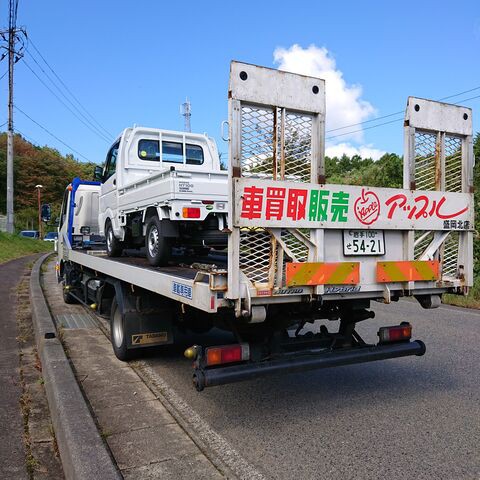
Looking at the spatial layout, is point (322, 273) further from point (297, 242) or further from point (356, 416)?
point (356, 416)

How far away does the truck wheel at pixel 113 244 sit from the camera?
7921mm

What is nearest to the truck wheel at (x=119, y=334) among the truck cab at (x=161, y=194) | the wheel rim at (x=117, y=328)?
the wheel rim at (x=117, y=328)

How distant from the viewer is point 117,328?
619cm

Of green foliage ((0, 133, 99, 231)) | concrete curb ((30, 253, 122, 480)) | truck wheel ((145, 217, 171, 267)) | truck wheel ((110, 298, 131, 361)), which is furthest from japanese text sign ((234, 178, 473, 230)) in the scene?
green foliage ((0, 133, 99, 231))

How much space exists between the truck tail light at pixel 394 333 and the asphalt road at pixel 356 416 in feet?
2.01

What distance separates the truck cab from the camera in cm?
579

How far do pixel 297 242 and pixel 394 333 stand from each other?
5.39ft

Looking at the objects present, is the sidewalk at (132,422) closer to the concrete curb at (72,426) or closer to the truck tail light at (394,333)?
the concrete curb at (72,426)

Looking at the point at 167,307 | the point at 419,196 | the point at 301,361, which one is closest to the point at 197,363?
the point at 301,361

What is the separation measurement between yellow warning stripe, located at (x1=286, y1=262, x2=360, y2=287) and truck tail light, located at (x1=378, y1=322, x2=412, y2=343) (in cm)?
97

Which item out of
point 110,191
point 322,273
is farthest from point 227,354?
point 110,191

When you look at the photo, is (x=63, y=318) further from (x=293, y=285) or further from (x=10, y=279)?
(x=10, y=279)

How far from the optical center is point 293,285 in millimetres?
3686

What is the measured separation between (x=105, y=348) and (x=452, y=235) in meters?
4.68
